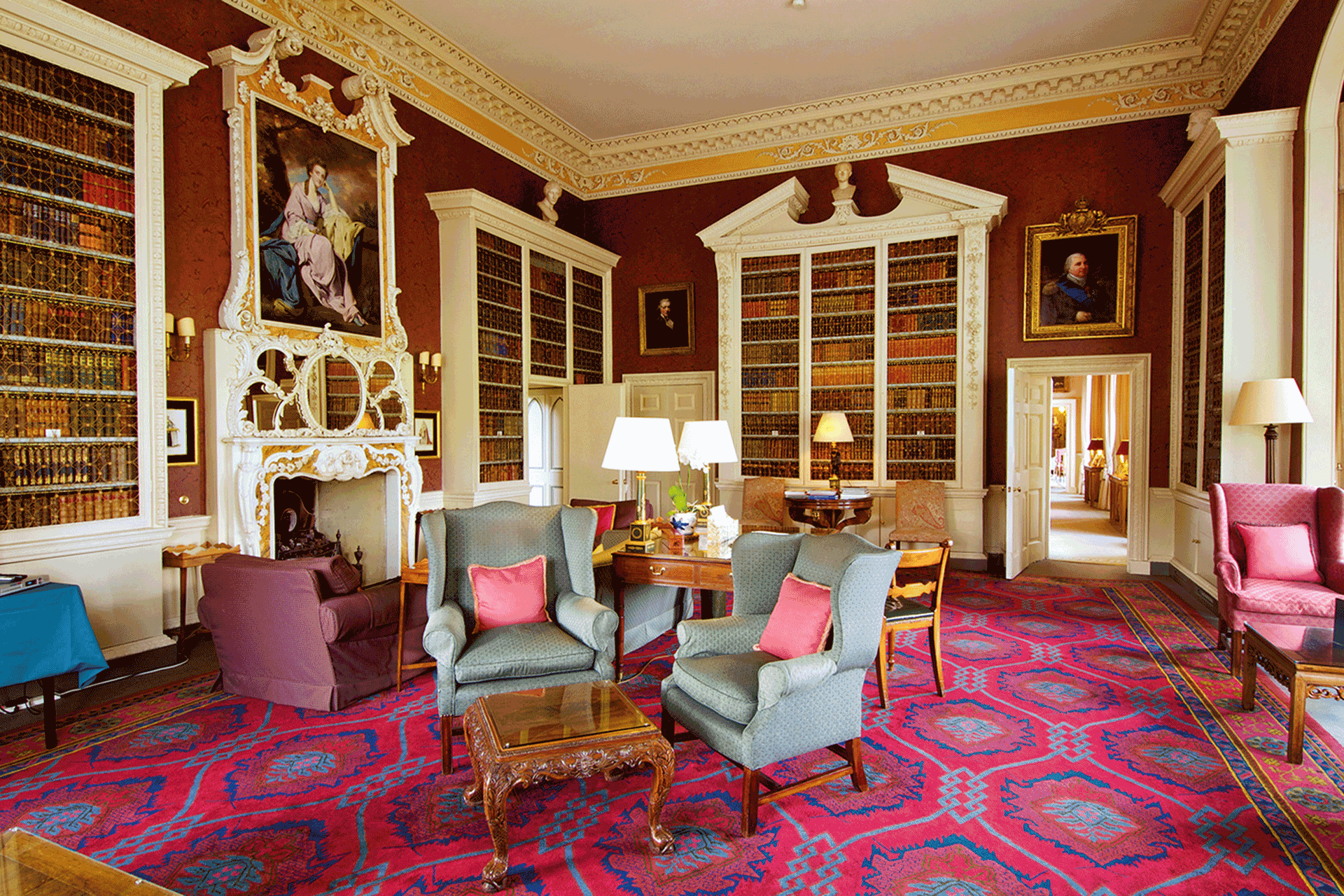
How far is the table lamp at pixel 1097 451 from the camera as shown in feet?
50.3

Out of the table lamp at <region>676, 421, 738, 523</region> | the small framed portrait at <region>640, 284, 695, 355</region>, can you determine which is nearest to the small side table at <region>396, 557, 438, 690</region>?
the table lamp at <region>676, 421, 738, 523</region>

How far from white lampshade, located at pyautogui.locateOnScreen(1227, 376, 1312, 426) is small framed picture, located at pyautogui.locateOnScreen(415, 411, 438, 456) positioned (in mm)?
6324

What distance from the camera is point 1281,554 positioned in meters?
4.44

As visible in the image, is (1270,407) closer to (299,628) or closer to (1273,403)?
(1273,403)

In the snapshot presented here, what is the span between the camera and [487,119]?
24.7 feet

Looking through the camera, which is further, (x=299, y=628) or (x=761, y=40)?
(x=761, y=40)

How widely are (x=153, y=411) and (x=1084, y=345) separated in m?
7.89

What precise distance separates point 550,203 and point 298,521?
14.3ft

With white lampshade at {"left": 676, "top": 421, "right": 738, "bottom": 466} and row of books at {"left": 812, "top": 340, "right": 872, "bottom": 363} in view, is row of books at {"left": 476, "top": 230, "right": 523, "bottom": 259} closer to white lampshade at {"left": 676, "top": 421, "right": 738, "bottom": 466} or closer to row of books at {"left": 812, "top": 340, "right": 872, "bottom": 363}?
row of books at {"left": 812, "top": 340, "right": 872, "bottom": 363}

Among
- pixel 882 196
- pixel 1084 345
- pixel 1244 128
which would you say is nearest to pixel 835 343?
pixel 882 196

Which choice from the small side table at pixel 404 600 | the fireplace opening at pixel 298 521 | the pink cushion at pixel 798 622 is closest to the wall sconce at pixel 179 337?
the fireplace opening at pixel 298 521

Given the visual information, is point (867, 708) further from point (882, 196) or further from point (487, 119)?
point (487, 119)

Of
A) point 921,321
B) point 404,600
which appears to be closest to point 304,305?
point 404,600

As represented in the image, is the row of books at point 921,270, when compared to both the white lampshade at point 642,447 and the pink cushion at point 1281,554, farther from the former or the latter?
the white lampshade at point 642,447
